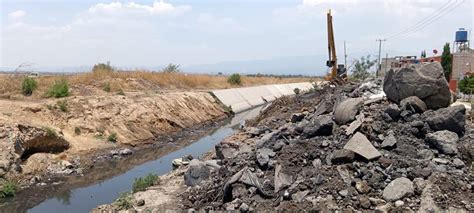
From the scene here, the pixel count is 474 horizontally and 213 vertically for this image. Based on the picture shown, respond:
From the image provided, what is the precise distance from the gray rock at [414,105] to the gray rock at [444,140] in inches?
41.4

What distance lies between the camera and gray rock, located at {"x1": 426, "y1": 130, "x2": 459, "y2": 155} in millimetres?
10641

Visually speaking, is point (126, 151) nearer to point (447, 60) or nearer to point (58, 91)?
point (58, 91)

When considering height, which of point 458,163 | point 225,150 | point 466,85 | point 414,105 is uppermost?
point 414,105

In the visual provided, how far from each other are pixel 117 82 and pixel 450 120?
2819 centimetres

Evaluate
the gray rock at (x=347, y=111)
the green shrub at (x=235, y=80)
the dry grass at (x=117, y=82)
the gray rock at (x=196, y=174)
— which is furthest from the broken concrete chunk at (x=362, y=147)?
the green shrub at (x=235, y=80)

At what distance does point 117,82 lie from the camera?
35406 millimetres

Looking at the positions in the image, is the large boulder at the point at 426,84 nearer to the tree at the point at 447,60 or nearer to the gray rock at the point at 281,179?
the gray rock at the point at 281,179

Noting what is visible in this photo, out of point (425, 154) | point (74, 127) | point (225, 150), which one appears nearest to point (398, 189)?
point (425, 154)

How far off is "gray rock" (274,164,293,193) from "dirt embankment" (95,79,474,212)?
0.02 m

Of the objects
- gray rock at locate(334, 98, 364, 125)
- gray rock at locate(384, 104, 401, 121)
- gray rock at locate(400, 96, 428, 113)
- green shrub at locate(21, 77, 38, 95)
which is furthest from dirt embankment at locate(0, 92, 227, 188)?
gray rock at locate(400, 96, 428, 113)

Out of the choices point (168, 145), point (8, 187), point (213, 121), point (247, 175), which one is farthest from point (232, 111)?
point (247, 175)

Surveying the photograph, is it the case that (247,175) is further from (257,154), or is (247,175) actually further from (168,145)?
(168,145)

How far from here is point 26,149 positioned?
698 inches

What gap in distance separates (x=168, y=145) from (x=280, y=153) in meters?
13.1
